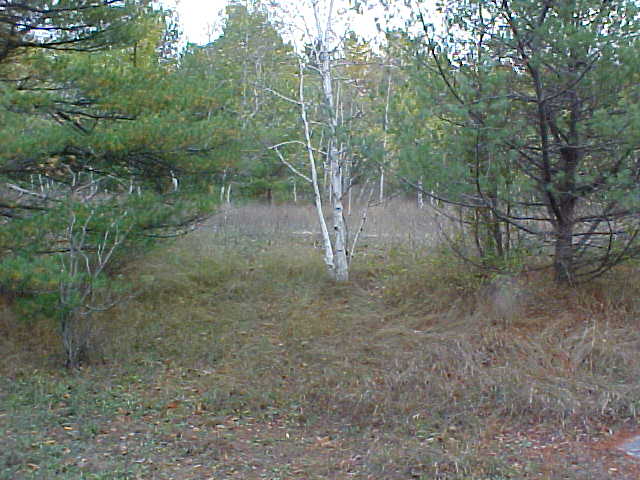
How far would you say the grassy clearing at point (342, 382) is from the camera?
596 centimetres

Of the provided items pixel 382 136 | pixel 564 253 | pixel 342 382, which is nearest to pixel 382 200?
pixel 382 136

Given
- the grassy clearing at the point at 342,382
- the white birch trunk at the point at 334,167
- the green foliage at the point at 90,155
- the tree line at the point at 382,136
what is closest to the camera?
the grassy clearing at the point at 342,382

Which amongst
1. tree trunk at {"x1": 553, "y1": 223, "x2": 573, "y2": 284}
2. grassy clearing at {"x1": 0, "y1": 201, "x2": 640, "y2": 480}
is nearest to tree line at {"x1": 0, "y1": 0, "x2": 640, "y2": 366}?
tree trunk at {"x1": 553, "y1": 223, "x2": 573, "y2": 284}

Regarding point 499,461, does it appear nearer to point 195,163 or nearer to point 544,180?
point 544,180

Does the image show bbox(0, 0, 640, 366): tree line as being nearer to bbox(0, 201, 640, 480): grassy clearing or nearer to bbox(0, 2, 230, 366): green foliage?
bbox(0, 2, 230, 366): green foliage

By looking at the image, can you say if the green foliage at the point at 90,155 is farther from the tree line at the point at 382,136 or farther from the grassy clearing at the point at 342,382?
Answer: the grassy clearing at the point at 342,382

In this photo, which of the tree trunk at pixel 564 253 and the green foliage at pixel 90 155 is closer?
the green foliage at pixel 90 155

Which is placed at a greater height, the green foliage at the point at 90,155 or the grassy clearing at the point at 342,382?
the green foliage at the point at 90,155

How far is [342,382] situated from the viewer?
25.7 ft

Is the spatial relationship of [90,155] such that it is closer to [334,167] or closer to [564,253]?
[334,167]

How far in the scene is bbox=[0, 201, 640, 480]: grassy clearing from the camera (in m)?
5.96

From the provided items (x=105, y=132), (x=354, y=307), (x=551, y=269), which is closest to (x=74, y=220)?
(x=105, y=132)

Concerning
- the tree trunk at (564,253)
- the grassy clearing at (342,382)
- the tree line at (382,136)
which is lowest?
the grassy clearing at (342,382)

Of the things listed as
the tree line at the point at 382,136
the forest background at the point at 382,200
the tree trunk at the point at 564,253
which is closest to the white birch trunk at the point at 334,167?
the forest background at the point at 382,200
